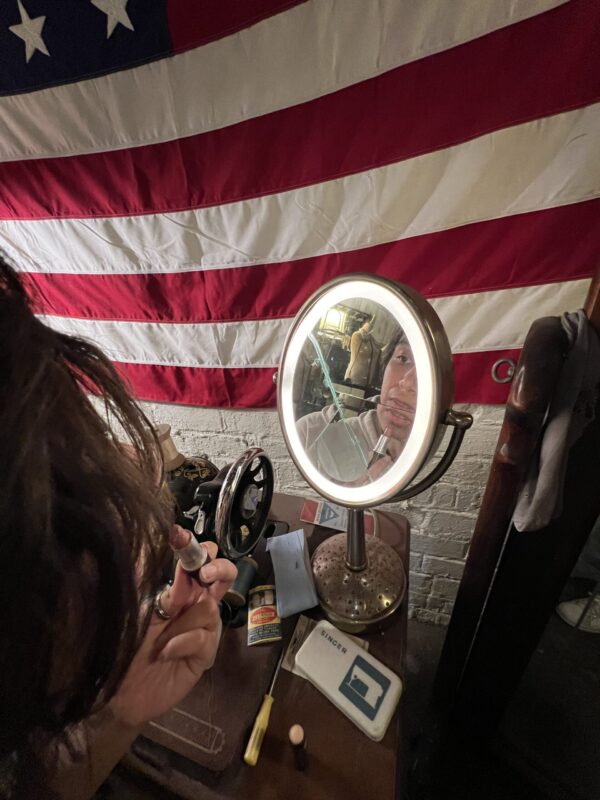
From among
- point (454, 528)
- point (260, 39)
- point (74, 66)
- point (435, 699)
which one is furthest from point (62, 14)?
point (435, 699)

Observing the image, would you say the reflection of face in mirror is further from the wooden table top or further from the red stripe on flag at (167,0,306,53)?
the red stripe on flag at (167,0,306,53)

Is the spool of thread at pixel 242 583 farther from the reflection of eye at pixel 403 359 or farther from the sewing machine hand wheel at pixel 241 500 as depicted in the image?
the reflection of eye at pixel 403 359

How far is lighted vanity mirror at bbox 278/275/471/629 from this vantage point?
357 millimetres

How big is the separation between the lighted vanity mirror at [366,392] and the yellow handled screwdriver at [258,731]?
25 centimetres

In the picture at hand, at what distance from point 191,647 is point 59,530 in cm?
24

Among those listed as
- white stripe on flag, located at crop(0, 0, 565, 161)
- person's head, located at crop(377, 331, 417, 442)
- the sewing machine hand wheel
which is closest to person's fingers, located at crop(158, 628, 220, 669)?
the sewing machine hand wheel

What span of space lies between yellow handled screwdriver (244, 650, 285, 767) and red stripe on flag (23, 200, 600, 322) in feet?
1.76

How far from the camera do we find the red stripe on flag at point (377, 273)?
52 centimetres

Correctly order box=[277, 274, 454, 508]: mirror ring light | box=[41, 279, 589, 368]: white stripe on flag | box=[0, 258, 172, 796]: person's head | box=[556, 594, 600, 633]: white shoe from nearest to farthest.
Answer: box=[0, 258, 172, 796]: person's head < box=[277, 274, 454, 508]: mirror ring light < box=[41, 279, 589, 368]: white stripe on flag < box=[556, 594, 600, 633]: white shoe

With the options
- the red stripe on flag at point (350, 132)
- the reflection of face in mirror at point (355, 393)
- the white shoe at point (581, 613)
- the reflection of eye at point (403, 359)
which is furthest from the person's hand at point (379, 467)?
the white shoe at point (581, 613)

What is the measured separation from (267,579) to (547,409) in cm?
51

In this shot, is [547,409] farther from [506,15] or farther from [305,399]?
[506,15]

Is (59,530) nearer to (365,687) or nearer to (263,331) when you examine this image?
(365,687)

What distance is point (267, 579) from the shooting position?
0.61 m
